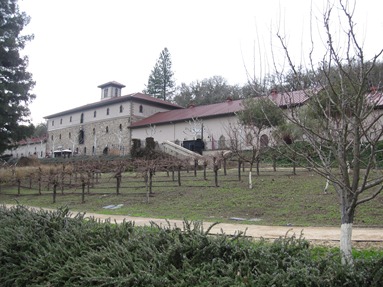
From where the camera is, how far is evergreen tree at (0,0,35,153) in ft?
92.3

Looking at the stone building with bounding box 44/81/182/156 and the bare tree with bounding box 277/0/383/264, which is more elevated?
the stone building with bounding box 44/81/182/156

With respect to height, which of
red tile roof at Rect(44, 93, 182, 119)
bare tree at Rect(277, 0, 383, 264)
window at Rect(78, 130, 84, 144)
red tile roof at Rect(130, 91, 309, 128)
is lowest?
bare tree at Rect(277, 0, 383, 264)

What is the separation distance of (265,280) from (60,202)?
610 inches

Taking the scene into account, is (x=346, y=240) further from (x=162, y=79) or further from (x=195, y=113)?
(x=162, y=79)

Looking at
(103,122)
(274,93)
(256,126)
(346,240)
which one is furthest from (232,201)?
(103,122)

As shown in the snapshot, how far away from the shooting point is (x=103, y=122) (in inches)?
2251

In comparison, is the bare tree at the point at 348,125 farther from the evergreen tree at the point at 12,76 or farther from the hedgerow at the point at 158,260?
the evergreen tree at the point at 12,76

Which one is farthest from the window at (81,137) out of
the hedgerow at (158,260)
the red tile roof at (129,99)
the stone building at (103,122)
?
the hedgerow at (158,260)

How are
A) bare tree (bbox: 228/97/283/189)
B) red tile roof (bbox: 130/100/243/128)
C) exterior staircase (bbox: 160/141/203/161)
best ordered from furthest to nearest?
red tile roof (bbox: 130/100/243/128), exterior staircase (bbox: 160/141/203/161), bare tree (bbox: 228/97/283/189)

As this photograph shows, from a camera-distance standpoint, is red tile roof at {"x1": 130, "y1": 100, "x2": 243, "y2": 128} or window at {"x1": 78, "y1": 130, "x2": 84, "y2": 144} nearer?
red tile roof at {"x1": 130, "y1": 100, "x2": 243, "y2": 128}

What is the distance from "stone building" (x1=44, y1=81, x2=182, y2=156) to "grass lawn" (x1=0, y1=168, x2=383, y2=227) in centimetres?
2951

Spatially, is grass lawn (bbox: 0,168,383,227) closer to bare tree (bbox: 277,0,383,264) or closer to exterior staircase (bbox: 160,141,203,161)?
bare tree (bbox: 277,0,383,264)

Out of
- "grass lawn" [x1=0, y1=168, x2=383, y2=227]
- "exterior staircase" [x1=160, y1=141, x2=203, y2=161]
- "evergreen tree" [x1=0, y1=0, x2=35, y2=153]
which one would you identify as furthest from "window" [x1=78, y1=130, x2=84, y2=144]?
"grass lawn" [x1=0, y1=168, x2=383, y2=227]

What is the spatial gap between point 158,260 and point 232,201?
9.45 m
